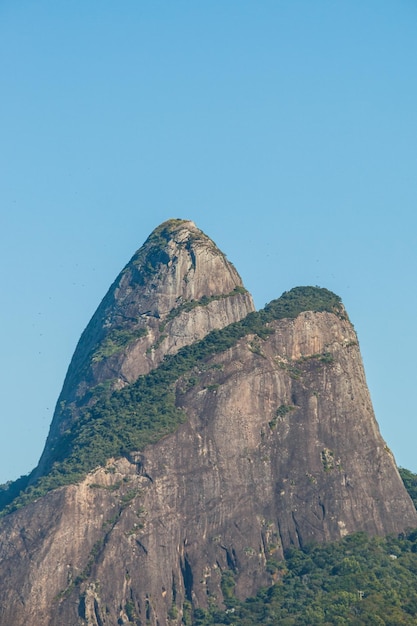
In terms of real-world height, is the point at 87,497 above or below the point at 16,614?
above

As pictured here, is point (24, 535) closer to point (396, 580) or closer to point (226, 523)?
point (226, 523)

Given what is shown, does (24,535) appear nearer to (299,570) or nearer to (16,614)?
Result: (16,614)

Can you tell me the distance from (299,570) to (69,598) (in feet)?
80.2

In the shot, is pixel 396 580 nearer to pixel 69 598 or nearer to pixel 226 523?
pixel 226 523

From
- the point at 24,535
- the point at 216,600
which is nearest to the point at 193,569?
the point at 216,600

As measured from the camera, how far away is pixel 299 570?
647ft

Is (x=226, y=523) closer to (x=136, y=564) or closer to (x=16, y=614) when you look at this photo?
(x=136, y=564)

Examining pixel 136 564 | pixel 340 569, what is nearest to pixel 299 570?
pixel 340 569

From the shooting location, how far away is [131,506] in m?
198

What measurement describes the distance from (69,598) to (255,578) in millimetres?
19947

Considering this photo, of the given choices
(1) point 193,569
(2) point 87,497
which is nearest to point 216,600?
(1) point 193,569

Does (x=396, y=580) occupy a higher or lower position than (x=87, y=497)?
lower

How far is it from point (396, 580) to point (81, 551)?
3251cm

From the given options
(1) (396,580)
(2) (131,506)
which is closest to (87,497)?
(2) (131,506)
